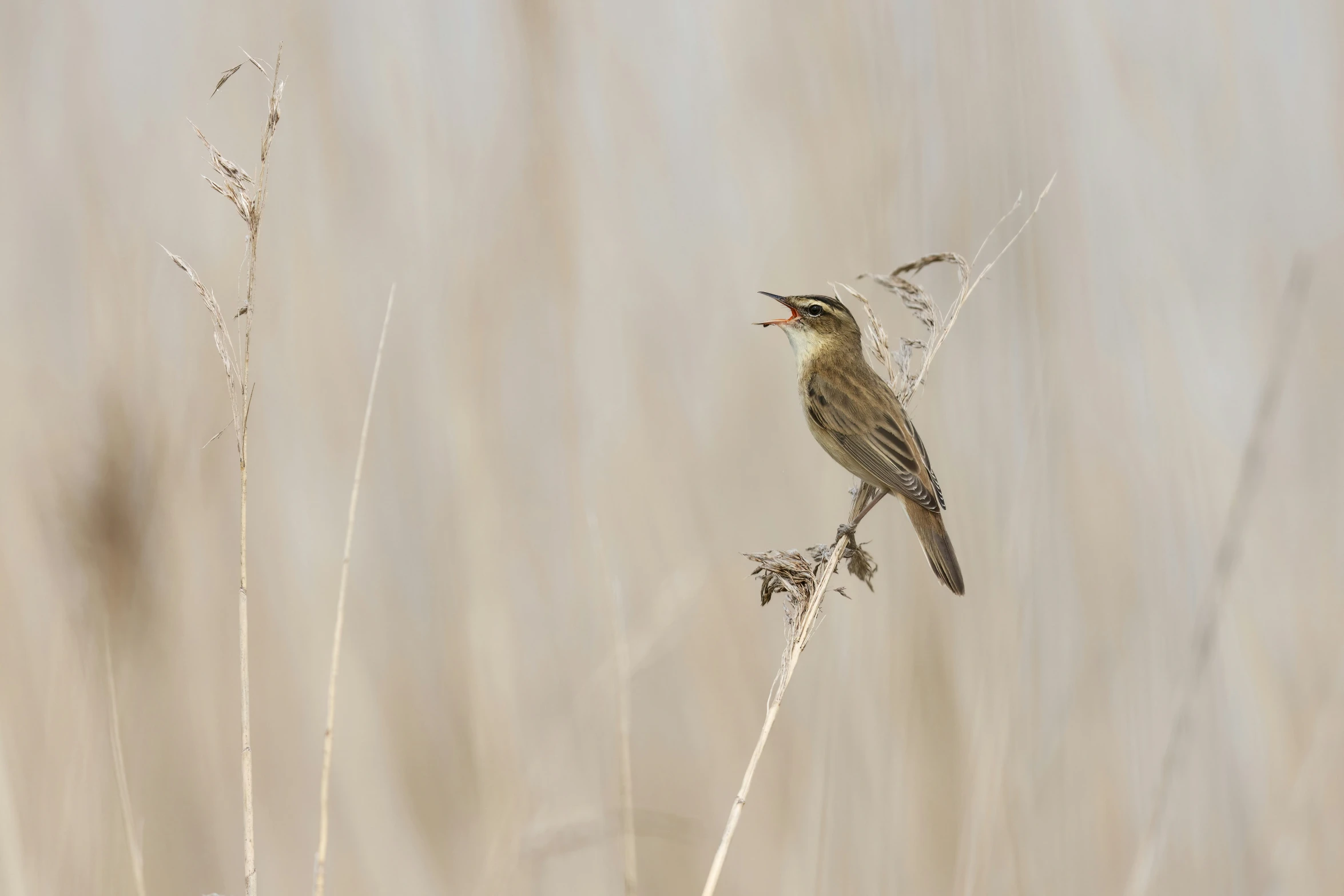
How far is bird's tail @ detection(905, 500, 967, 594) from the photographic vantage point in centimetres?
224

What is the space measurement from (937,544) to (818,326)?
71 cm

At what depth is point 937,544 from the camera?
2.30 metres

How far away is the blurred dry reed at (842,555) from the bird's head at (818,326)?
383mm

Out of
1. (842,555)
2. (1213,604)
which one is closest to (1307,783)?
(1213,604)

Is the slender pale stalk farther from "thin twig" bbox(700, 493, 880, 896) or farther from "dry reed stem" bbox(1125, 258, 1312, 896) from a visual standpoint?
"dry reed stem" bbox(1125, 258, 1312, 896)

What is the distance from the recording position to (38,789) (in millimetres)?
2285

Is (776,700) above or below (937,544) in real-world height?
below

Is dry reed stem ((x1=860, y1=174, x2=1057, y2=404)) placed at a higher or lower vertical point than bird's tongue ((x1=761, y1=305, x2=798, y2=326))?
lower

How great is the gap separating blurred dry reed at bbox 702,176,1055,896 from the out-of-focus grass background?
426 millimetres

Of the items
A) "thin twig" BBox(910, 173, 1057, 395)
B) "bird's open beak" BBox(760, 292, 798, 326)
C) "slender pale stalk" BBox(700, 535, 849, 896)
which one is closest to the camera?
"slender pale stalk" BBox(700, 535, 849, 896)

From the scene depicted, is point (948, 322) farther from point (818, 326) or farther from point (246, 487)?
point (246, 487)

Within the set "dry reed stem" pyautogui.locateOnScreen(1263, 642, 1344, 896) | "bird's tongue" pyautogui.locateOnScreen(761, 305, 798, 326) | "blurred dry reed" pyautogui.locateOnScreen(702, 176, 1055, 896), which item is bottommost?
"dry reed stem" pyautogui.locateOnScreen(1263, 642, 1344, 896)

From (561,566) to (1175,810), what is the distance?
5.31 ft

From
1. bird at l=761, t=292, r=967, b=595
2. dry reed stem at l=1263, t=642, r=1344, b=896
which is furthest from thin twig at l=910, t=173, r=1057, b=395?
dry reed stem at l=1263, t=642, r=1344, b=896
